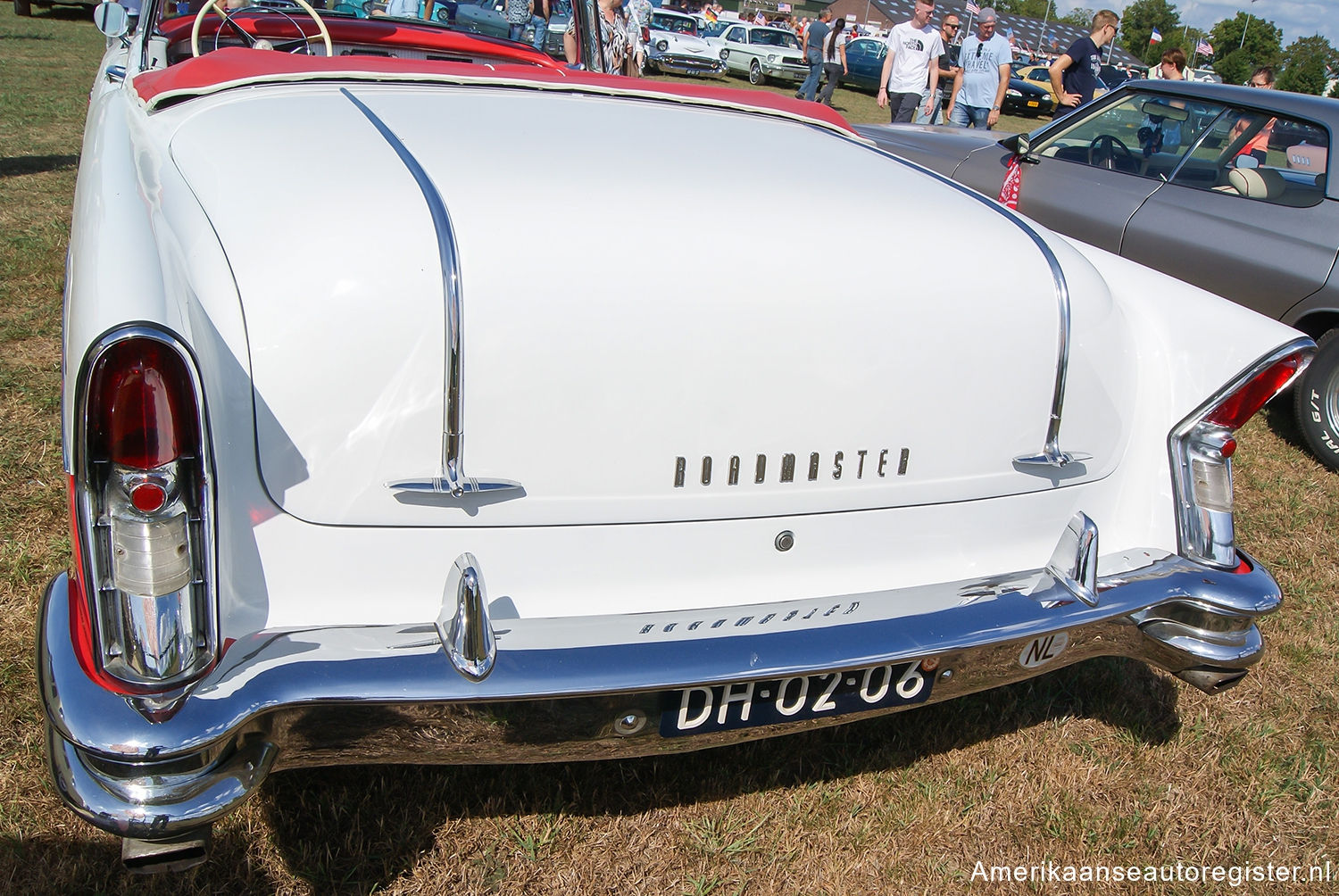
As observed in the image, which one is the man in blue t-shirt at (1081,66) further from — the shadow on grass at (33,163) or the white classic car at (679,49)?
the white classic car at (679,49)

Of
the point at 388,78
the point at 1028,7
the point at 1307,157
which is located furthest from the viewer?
the point at 1028,7

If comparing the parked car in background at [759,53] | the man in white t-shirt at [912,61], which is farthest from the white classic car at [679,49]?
the man in white t-shirt at [912,61]

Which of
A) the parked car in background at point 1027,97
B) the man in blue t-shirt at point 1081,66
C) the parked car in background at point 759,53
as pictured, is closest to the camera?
the man in blue t-shirt at point 1081,66

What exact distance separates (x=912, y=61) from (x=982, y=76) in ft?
3.47

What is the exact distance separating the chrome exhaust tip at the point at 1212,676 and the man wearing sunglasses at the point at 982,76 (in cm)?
689

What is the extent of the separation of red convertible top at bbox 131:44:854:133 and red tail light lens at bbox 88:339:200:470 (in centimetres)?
111

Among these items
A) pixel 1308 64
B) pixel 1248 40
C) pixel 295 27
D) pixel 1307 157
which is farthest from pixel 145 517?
pixel 1248 40

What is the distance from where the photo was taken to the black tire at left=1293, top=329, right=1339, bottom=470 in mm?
3918

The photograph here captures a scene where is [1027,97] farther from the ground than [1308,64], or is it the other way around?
[1308,64]

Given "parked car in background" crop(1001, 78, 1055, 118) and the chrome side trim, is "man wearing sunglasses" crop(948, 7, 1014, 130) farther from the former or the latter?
"parked car in background" crop(1001, 78, 1055, 118)

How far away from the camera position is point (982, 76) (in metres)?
7.97

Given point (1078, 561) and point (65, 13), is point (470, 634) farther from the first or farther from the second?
point (65, 13)

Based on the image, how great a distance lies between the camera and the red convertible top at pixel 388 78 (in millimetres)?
2086

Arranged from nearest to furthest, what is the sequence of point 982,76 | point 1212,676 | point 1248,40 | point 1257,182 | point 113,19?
point 1212,676 < point 113,19 < point 1257,182 < point 982,76 < point 1248,40
